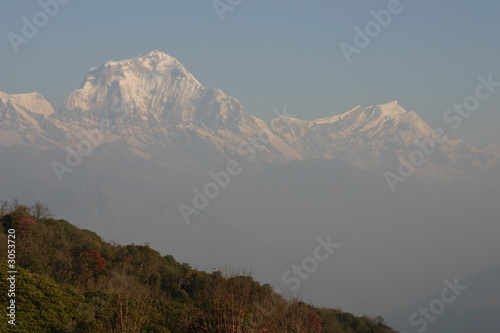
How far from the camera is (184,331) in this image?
33.3m

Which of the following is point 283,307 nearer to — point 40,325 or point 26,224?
point 40,325

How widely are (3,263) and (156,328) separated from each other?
1165 cm

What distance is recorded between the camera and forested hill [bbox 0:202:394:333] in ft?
102

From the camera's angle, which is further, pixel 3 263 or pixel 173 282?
pixel 173 282

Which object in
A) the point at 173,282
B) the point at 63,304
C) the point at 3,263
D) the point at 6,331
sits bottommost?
the point at 6,331

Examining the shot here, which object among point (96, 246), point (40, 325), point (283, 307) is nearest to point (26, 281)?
point (40, 325)

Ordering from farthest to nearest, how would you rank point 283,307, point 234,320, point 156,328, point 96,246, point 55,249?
point 96,246
point 55,249
point 283,307
point 156,328
point 234,320

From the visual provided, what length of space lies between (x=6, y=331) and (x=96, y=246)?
39706 mm

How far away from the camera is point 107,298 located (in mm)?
36062

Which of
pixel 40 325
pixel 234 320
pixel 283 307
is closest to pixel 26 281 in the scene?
pixel 40 325

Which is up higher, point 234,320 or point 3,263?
point 3,263

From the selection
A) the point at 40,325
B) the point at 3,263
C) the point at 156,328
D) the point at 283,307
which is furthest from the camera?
the point at 283,307

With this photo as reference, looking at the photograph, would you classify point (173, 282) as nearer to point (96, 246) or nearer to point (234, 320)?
point (96, 246)

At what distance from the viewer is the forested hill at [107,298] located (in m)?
31.2
